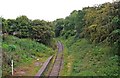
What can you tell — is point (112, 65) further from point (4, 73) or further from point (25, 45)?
point (25, 45)

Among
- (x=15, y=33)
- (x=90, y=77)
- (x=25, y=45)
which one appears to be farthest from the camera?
(x=15, y=33)

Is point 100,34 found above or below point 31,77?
above

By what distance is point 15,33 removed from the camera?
38.3 m

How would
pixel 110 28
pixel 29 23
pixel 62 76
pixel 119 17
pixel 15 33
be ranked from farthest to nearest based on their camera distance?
pixel 29 23, pixel 15 33, pixel 110 28, pixel 119 17, pixel 62 76

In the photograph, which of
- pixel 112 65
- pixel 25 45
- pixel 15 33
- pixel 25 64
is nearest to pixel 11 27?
pixel 15 33

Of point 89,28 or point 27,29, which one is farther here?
point 27,29

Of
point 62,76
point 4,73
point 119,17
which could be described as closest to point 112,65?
point 62,76

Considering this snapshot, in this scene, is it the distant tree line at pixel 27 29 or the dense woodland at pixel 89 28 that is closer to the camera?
the dense woodland at pixel 89 28

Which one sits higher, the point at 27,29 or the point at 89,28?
the point at 89,28

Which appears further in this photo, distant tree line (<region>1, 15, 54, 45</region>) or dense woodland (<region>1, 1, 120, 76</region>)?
distant tree line (<region>1, 15, 54, 45</region>)

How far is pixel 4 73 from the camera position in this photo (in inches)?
685

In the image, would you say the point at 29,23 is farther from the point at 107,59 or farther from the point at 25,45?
the point at 107,59

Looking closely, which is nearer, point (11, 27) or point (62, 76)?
point (62, 76)

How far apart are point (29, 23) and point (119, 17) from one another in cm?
2253
